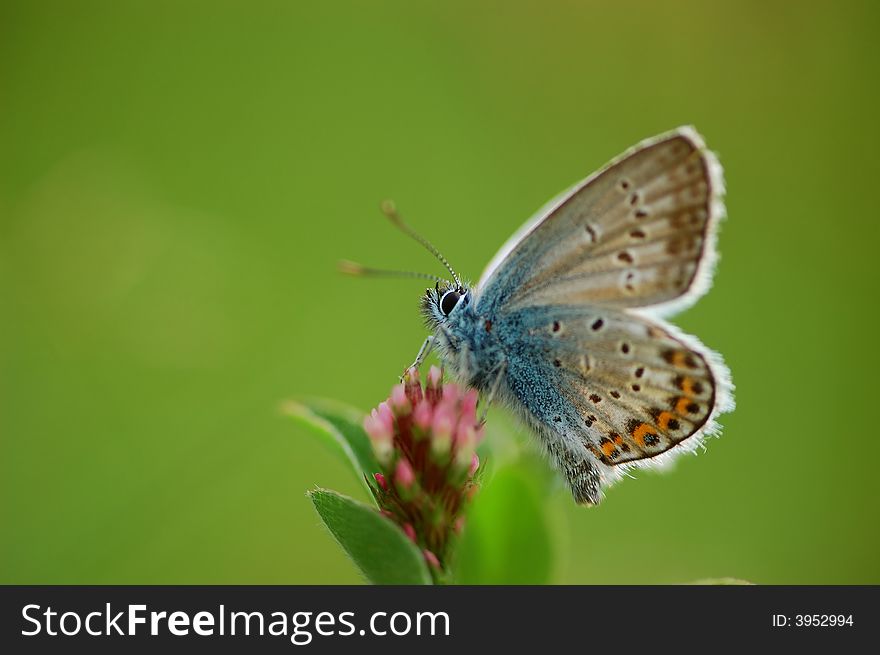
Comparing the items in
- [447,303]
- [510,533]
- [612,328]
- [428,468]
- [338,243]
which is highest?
[338,243]

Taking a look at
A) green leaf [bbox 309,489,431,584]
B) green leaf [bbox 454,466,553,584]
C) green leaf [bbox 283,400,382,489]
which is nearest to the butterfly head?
green leaf [bbox 283,400,382,489]

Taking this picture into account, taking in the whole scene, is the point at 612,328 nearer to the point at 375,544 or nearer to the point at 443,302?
the point at 443,302

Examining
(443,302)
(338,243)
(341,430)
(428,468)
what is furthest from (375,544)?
(338,243)

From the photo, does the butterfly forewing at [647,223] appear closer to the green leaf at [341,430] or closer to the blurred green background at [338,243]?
the green leaf at [341,430]

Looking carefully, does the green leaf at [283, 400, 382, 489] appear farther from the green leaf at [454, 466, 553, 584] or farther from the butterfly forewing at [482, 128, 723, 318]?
the butterfly forewing at [482, 128, 723, 318]

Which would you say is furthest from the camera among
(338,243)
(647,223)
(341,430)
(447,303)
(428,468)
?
(338,243)

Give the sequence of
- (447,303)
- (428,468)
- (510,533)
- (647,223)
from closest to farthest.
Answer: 1. (510,533)
2. (428,468)
3. (647,223)
4. (447,303)

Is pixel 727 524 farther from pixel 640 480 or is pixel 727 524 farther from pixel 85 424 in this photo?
pixel 85 424
